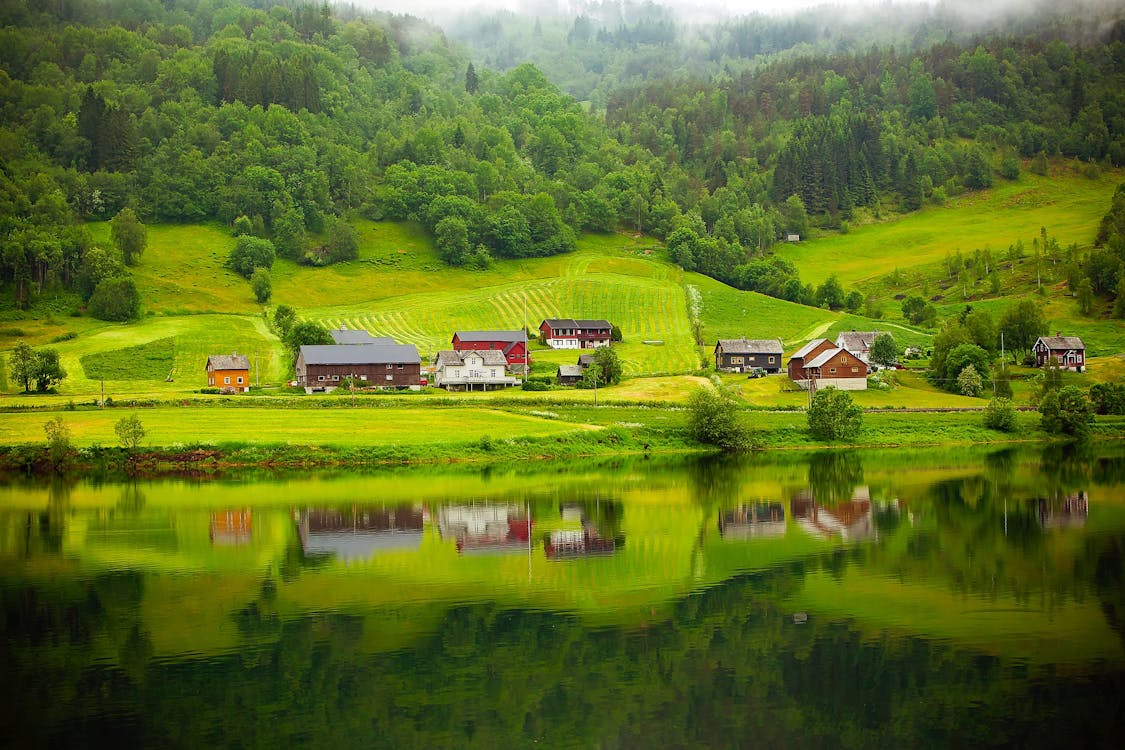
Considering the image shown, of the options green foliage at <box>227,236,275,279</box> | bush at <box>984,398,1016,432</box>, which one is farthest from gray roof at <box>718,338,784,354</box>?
green foliage at <box>227,236,275,279</box>

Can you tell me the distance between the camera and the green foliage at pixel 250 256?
13138 cm

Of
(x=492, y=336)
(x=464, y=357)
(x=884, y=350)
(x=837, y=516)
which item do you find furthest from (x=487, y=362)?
(x=837, y=516)

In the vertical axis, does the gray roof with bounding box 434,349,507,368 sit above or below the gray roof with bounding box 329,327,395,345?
below

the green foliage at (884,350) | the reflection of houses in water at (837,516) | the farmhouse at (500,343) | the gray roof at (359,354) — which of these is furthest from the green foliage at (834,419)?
the gray roof at (359,354)

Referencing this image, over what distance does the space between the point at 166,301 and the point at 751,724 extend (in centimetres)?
10652

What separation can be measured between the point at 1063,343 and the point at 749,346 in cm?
2739

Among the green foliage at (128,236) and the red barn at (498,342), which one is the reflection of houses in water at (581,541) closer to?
the red barn at (498,342)

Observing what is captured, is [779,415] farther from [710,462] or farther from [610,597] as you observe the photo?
[610,597]

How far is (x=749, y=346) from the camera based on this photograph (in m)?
102

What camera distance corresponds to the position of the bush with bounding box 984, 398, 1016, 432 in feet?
240

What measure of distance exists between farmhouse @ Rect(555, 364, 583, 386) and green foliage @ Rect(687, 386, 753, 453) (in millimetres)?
23282

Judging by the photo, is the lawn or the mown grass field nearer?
the lawn

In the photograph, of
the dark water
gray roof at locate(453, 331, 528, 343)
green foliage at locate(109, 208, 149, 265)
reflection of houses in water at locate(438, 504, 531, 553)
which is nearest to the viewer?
the dark water

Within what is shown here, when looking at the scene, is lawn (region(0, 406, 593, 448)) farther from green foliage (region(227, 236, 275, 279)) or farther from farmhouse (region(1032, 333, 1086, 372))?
green foliage (region(227, 236, 275, 279))
